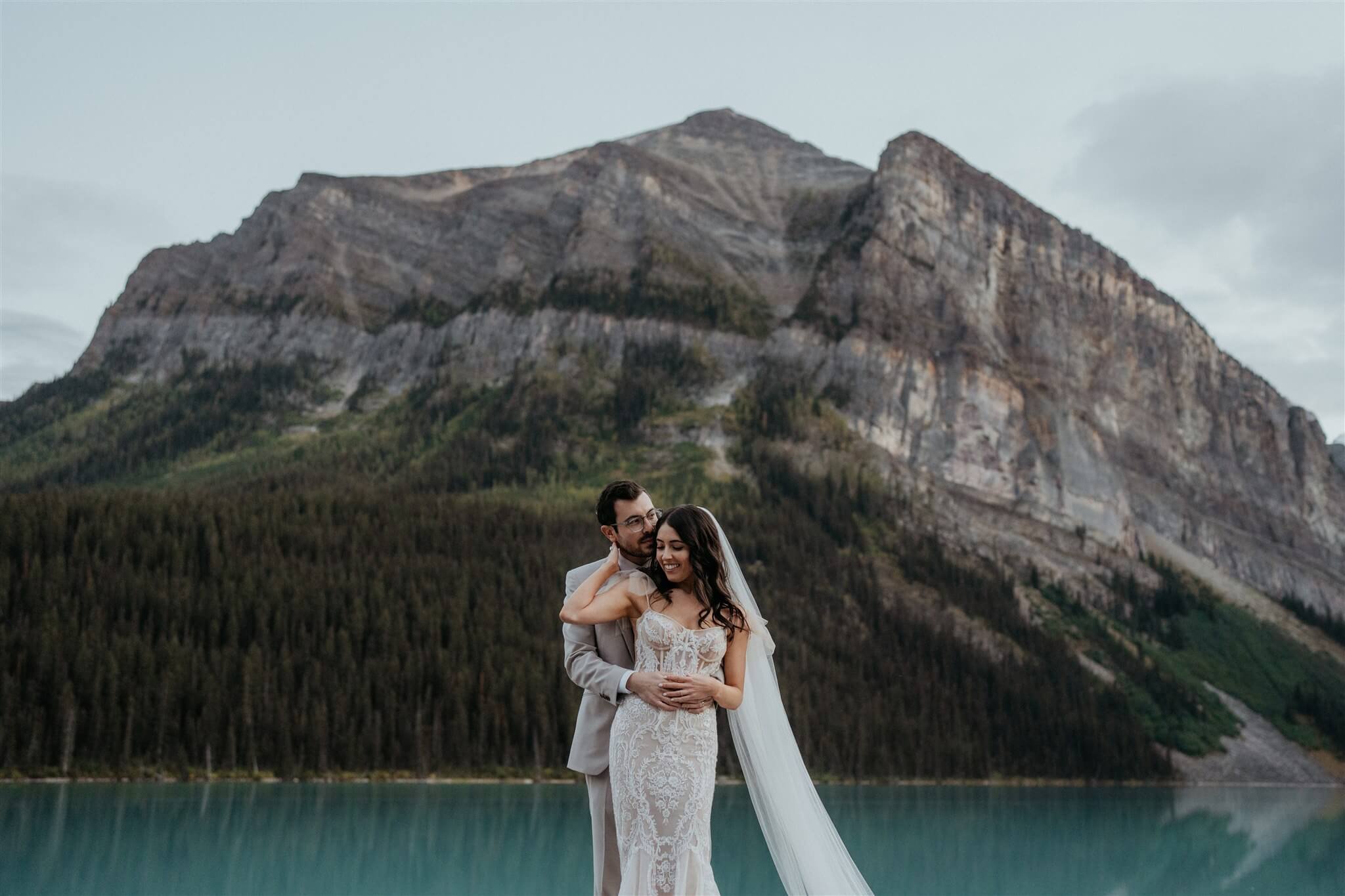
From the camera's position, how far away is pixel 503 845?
4359cm

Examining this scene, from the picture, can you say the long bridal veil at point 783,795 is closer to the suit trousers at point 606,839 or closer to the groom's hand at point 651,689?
the suit trousers at point 606,839

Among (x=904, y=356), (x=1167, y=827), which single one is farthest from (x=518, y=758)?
(x=904, y=356)

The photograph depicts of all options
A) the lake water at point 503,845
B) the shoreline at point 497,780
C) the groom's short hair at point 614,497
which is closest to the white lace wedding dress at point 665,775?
the groom's short hair at point 614,497

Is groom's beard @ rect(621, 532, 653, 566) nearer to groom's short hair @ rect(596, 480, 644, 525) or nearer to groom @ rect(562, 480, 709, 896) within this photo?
groom @ rect(562, 480, 709, 896)

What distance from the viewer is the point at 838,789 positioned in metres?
99.0

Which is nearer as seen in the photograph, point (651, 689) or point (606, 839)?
point (651, 689)

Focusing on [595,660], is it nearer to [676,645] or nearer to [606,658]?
[606,658]

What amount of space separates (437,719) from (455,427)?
87023mm

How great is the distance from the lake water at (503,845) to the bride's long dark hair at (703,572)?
2370 centimetres

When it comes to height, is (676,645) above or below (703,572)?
below

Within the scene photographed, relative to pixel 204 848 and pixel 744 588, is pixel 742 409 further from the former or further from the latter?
pixel 744 588

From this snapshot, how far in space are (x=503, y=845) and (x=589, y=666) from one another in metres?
35.6

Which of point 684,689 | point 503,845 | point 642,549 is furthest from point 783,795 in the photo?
point 503,845

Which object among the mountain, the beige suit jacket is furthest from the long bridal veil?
the mountain
